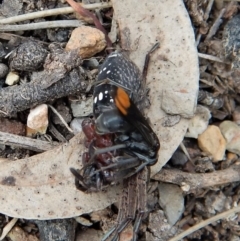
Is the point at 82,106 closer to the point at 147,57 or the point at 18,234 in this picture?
the point at 147,57

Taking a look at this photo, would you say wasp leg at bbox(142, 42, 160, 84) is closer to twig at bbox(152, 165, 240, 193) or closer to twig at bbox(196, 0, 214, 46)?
twig at bbox(196, 0, 214, 46)

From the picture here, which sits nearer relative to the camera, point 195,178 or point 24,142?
point 24,142

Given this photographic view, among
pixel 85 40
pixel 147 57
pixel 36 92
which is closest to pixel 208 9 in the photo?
pixel 147 57

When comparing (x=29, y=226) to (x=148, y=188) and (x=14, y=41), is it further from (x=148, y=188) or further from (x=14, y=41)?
(x=14, y=41)

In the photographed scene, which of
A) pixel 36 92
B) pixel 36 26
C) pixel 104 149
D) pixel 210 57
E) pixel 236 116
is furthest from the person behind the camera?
pixel 236 116

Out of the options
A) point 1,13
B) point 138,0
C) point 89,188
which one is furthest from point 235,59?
point 1,13

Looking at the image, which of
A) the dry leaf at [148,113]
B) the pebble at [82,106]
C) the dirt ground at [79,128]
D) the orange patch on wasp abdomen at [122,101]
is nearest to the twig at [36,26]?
the dirt ground at [79,128]
